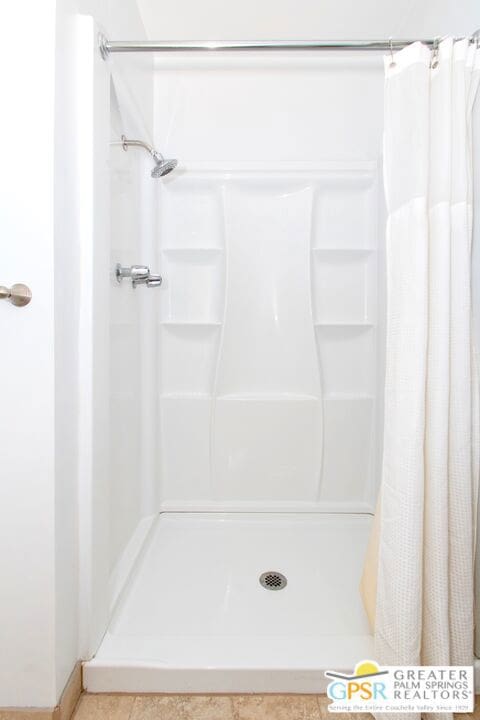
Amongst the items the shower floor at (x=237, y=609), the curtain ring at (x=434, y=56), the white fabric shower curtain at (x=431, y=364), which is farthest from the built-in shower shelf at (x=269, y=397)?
the curtain ring at (x=434, y=56)

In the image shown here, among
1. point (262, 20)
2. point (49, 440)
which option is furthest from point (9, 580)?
point (262, 20)

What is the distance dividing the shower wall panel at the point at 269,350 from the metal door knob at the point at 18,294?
935 millimetres

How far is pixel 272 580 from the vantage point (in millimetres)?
1352

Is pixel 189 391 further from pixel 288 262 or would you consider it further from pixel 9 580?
pixel 9 580

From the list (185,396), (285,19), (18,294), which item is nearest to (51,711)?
(18,294)

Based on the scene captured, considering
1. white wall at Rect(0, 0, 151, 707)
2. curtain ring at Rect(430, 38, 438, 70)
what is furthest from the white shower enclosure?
curtain ring at Rect(430, 38, 438, 70)

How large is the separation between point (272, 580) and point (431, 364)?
3.10 ft

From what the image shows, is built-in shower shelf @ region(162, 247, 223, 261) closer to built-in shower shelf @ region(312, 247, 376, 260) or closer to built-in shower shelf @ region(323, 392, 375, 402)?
built-in shower shelf @ region(312, 247, 376, 260)

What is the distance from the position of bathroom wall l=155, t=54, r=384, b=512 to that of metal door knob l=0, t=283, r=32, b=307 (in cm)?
94

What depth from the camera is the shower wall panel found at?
1754mm

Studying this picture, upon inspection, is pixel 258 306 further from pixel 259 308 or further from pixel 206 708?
pixel 206 708

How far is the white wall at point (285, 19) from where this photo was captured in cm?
154

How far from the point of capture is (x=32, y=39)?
2.67 feet

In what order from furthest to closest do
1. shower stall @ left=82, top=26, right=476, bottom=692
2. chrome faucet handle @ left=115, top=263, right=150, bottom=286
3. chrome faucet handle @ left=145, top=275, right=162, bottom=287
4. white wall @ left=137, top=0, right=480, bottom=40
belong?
shower stall @ left=82, top=26, right=476, bottom=692 → white wall @ left=137, top=0, right=480, bottom=40 → chrome faucet handle @ left=145, top=275, right=162, bottom=287 → chrome faucet handle @ left=115, top=263, right=150, bottom=286
